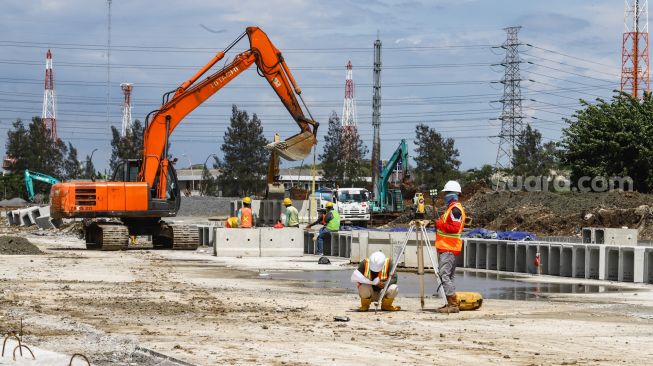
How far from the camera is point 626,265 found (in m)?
24.9

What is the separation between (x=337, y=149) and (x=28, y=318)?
103790 millimetres

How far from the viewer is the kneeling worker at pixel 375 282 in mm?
16531

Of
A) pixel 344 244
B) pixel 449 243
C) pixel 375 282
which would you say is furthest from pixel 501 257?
pixel 375 282

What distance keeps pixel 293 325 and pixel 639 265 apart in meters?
12.4

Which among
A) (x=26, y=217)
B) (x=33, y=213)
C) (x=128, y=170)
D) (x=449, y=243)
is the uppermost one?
(x=128, y=170)

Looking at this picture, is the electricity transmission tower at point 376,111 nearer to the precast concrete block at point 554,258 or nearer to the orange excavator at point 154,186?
the orange excavator at point 154,186

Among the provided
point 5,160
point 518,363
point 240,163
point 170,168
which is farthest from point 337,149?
point 518,363

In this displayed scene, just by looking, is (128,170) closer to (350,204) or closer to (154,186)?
(154,186)

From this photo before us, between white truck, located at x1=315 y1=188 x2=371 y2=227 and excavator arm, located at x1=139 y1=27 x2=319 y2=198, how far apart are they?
55.6 feet

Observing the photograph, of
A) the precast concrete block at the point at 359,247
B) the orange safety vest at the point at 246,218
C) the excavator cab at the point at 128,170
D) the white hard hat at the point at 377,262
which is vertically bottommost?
the precast concrete block at the point at 359,247

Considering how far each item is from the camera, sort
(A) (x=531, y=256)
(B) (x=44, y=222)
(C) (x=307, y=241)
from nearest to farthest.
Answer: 1. (A) (x=531, y=256)
2. (C) (x=307, y=241)
3. (B) (x=44, y=222)

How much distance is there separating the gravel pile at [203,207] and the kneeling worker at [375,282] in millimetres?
67639

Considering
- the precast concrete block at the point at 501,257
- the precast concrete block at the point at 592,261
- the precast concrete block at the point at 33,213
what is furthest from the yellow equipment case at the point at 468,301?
the precast concrete block at the point at 33,213

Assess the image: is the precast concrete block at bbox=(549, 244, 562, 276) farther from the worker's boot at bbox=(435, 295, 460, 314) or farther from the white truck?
the white truck
